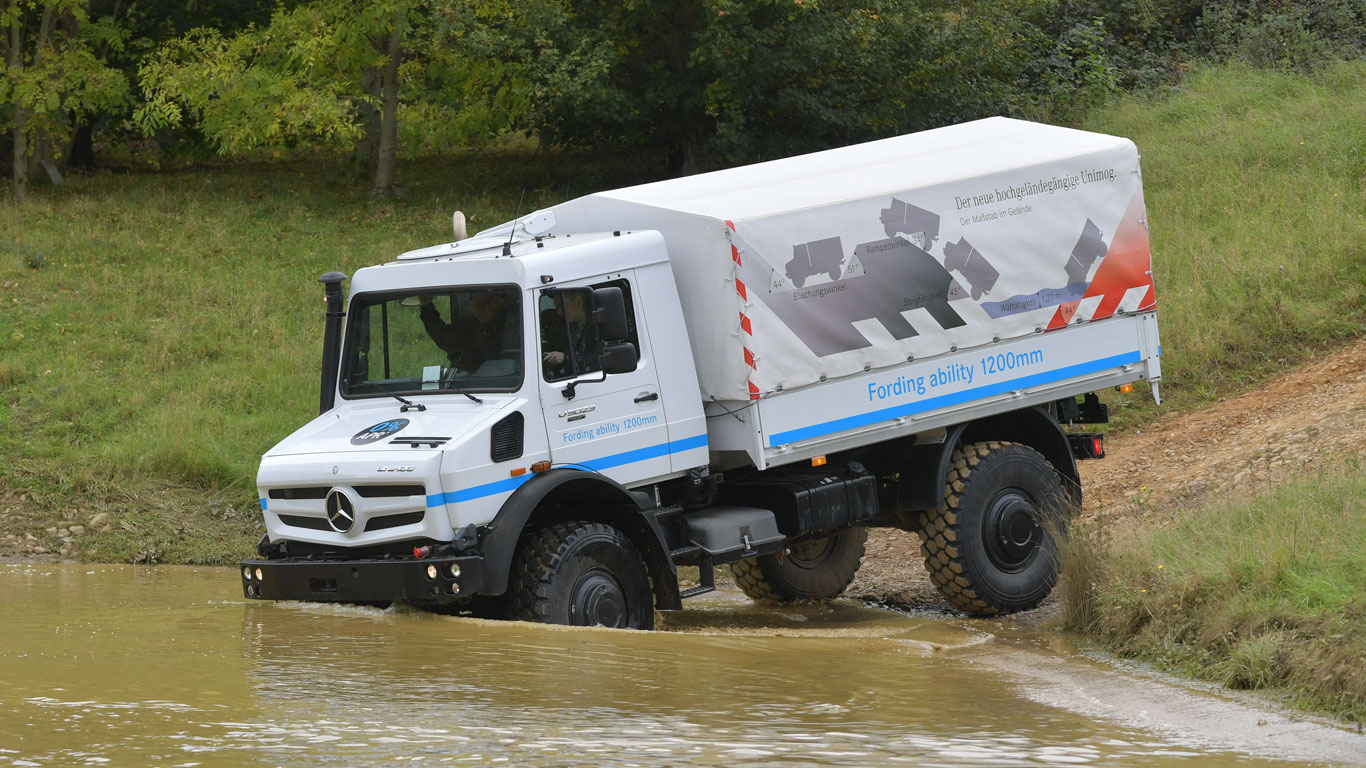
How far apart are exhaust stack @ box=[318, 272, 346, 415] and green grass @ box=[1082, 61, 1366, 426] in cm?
982

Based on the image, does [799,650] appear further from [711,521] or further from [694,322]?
[694,322]

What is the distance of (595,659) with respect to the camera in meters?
8.04

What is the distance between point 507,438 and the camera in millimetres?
8914

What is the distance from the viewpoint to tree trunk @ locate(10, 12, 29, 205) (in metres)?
24.5

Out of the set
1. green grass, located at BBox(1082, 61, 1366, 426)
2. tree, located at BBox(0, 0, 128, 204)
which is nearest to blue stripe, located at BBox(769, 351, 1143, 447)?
green grass, located at BBox(1082, 61, 1366, 426)

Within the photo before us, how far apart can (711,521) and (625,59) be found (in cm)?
1520

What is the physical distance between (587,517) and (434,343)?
1.49 meters

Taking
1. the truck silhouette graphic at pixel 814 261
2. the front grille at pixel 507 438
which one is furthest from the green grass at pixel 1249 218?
the front grille at pixel 507 438

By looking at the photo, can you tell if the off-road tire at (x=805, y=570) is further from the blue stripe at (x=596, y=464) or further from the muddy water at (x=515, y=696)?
the blue stripe at (x=596, y=464)

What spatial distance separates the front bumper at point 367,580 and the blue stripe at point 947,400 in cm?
245

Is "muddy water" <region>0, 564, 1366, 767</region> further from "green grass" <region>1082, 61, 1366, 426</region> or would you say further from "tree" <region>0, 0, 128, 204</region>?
"tree" <region>0, 0, 128, 204</region>

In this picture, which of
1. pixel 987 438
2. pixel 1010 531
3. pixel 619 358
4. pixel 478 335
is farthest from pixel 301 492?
pixel 987 438

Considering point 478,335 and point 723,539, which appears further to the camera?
point 723,539

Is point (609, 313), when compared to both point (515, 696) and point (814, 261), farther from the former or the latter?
point (515, 696)
